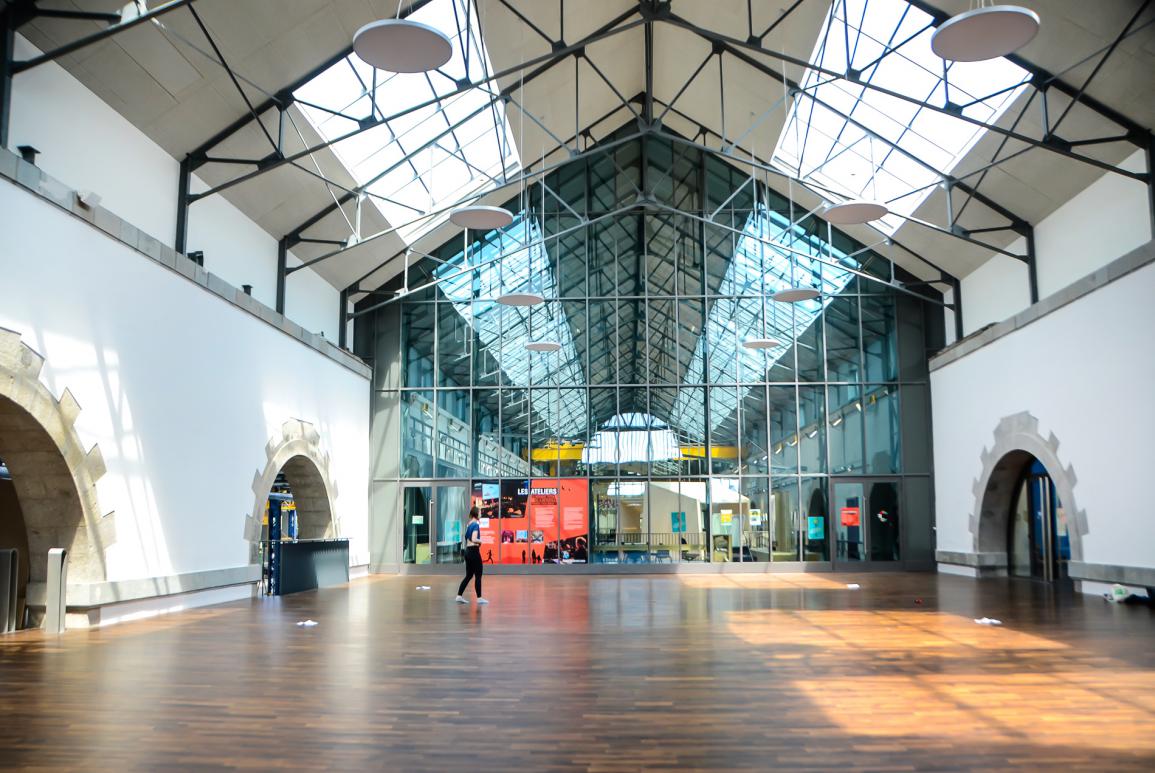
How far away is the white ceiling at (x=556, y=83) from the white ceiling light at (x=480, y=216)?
3280mm

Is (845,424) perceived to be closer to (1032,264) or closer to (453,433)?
(1032,264)

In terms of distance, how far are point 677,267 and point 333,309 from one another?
933 cm

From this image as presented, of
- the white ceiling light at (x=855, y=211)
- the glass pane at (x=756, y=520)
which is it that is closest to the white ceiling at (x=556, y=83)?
the white ceiling light at (x=855, y=211)

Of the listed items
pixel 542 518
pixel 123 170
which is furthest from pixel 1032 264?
pixel 123 170

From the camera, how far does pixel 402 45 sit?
31.9ft

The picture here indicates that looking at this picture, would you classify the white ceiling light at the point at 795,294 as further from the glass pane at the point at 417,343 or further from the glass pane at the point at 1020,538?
Result: the glass pane at the point at 417,343

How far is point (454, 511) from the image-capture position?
25.6 metres

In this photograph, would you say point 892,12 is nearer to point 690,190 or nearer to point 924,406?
point 690,190

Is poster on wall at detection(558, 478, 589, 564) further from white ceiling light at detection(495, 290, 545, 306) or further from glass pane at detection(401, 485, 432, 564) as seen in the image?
white ceiling light at detection(495, 290, 545, 306)

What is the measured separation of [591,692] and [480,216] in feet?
29.5

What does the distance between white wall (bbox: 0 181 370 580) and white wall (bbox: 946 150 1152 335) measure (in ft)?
51.5

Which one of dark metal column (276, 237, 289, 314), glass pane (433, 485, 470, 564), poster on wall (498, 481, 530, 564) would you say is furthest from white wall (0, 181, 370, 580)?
poster on wall (498, 481, 530, 564)

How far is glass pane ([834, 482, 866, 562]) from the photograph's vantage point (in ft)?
81.5

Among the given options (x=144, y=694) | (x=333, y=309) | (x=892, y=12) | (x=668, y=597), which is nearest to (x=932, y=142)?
(x=892, y=12)
